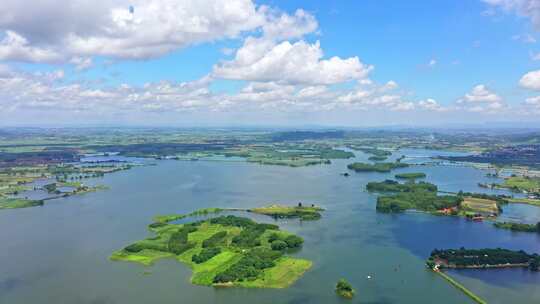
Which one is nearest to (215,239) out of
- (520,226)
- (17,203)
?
(520,226)

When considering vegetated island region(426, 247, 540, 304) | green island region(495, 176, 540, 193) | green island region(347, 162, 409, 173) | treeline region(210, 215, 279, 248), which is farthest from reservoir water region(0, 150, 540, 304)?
green island region(347, 162, 409, 173)

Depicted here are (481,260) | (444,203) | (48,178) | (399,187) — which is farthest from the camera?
(48,178)

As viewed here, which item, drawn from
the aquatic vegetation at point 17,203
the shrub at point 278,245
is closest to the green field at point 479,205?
the shrub at point 278,245

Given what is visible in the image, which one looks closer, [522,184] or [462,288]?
[462,288]

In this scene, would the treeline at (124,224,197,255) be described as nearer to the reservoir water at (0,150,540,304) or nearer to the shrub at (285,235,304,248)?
the reservoir water at (0,150,540,304)

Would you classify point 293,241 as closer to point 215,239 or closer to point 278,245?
point 278,245

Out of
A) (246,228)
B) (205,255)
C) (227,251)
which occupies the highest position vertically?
(246,228)
